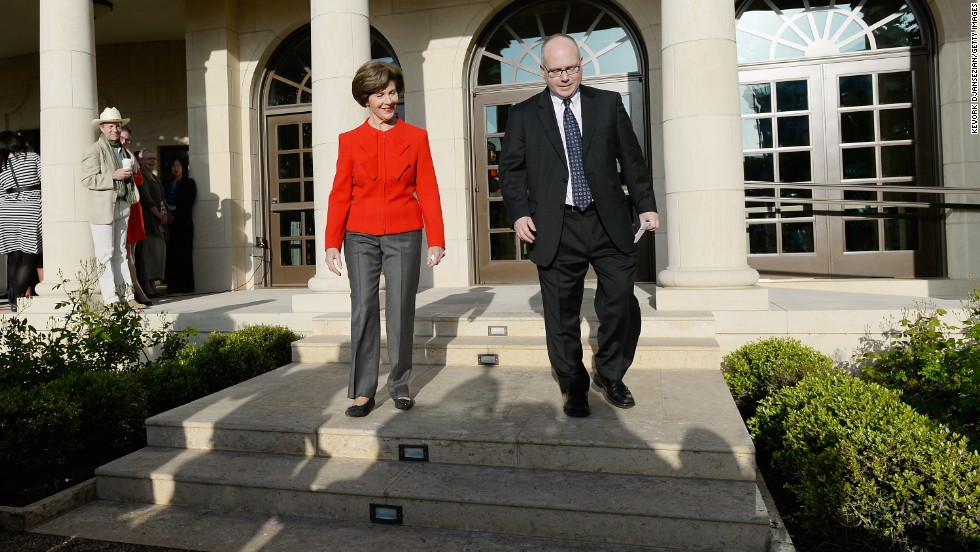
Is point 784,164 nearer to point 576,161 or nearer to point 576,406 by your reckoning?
point 576,161

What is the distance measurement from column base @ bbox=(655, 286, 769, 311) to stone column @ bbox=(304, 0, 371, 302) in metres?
3.27

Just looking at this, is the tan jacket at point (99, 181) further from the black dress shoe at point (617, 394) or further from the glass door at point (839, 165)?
the glass door at point (839, 165)

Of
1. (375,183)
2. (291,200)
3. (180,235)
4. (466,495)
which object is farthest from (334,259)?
(180,235)

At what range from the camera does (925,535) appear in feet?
10.3

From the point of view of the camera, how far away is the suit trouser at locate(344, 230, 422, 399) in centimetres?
432

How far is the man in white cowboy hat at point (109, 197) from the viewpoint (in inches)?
302

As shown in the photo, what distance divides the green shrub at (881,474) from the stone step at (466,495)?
0.36m

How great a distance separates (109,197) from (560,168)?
5.86 metres

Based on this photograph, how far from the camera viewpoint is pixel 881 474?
10.7 ft

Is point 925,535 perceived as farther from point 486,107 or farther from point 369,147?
point 486,107

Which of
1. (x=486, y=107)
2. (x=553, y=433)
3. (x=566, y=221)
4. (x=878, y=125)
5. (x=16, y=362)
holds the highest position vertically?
(x=486, y=107)

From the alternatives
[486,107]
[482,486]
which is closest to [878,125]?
[486,107]

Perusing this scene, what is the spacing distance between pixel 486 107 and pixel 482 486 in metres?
7.80

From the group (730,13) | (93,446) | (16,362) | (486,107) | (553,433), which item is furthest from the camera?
(486,107)
